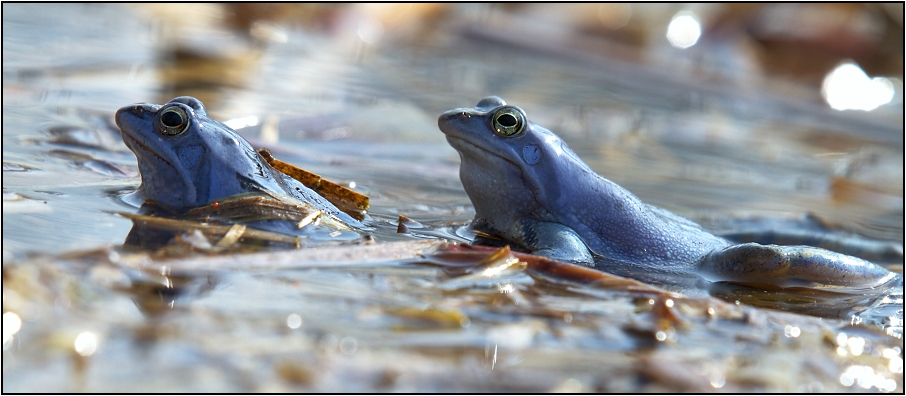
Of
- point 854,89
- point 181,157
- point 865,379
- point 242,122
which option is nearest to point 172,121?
point 181,157

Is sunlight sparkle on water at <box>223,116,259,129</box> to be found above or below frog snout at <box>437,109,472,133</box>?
below

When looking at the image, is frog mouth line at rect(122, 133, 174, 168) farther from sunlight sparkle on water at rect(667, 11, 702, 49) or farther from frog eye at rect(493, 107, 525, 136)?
sunlight sparkle on water at rect(667, 11, 702, 49)

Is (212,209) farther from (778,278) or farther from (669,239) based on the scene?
(778,278)

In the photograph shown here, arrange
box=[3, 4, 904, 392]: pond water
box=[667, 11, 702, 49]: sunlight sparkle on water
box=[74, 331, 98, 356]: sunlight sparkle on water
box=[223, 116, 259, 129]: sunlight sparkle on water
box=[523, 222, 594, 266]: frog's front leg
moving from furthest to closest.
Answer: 1. box=[667, 11, 702, 49]: sunlight sparkle on water
2. box=[223, 116, 259, 129]: sunlight sparkle on water
3. box=[523, 222, 594, 266]: frog's front leg
4. box=[3, 4, 904, 392]: pond water
5. box=[74, 331, 98, 356]: sunlight sparkle on water

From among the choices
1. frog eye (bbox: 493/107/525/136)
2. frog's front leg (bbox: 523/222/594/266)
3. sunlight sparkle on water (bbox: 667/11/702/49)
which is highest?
sunlight sparkle on water (bbox: 667/11/702/49)

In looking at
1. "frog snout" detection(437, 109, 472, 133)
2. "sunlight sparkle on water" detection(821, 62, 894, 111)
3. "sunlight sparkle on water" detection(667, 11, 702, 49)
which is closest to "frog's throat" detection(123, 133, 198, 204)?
"frog snout" detection(437, 109, 472, 133)

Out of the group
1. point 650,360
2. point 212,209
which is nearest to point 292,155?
point 212,209

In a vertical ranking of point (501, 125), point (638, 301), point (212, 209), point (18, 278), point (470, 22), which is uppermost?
point (470, 22)
